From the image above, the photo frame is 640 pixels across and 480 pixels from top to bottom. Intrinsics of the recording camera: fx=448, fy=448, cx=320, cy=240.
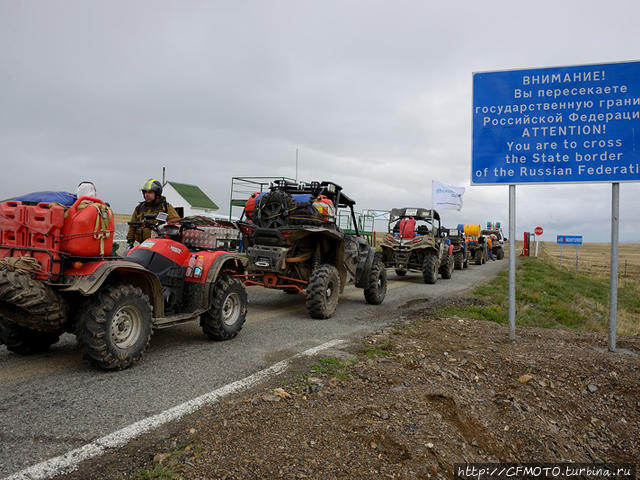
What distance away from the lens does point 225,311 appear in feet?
19.4

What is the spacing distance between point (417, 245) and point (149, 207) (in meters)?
10.4

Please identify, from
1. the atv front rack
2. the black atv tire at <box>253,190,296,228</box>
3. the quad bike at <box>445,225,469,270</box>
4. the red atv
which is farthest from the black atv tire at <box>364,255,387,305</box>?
the quad bike at <box>445,225,469,270</box>

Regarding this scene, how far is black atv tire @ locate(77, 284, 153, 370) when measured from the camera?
4039 mm

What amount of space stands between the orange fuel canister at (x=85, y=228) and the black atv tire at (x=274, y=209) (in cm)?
417

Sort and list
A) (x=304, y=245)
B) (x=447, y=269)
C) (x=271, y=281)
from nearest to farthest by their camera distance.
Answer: (x=271, y=281) < (x=304, y=245) < (x=447, y=269)

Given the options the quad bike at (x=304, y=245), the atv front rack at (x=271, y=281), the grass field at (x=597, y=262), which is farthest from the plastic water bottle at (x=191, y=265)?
the grass field at (x=597, y=262)

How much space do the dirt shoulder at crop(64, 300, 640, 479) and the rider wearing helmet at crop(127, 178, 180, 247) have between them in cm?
326

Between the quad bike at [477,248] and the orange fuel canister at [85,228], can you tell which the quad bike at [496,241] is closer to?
the quad bike at [477,248]

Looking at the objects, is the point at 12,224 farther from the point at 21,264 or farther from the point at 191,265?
the point at 191,265

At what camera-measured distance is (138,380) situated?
413 cm

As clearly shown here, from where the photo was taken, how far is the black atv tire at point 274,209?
8.17 meters

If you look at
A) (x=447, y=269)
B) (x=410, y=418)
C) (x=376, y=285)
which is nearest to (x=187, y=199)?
(x=447, y=269)

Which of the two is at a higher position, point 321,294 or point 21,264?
point 21,264

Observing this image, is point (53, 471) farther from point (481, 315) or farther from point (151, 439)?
point (481, 315)
